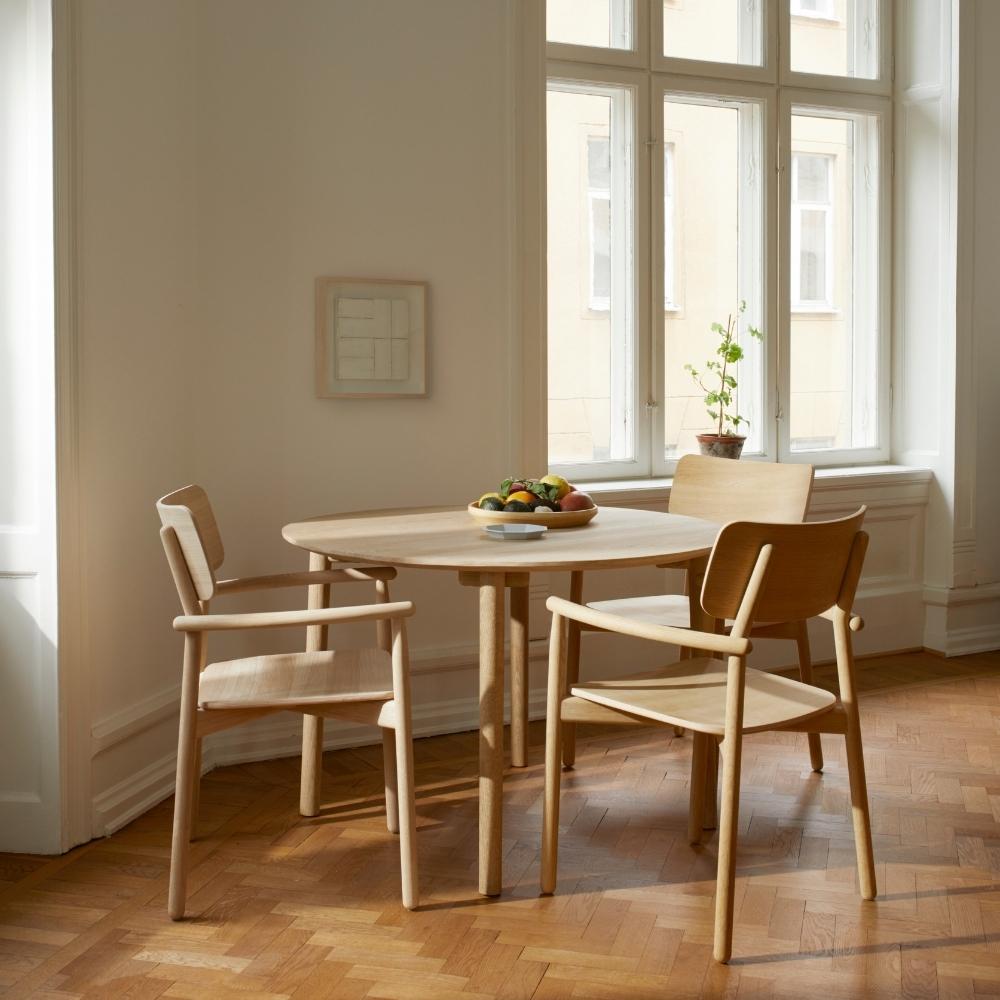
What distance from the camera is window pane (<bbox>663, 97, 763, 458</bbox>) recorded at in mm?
4957

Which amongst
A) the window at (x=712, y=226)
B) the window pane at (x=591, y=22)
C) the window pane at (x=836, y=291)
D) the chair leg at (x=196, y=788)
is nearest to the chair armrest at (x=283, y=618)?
the chair leg at (x=196, y=788)

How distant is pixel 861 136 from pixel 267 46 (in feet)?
9.09

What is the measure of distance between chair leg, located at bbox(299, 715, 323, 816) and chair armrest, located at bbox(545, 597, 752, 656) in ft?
3.20

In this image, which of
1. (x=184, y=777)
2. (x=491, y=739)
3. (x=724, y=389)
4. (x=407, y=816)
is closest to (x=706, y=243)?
(x=724, y=389)

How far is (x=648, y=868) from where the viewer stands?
2.95 meters

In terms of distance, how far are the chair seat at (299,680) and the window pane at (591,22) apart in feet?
8.81

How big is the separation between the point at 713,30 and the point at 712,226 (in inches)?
30.5

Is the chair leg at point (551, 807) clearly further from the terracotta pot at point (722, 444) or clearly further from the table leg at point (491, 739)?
the terracotta pot at point (722, 444)

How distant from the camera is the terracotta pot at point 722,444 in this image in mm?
4695

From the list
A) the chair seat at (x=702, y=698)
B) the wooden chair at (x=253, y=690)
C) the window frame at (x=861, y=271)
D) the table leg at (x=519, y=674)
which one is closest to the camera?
the chair seat at (x=702, y=698)

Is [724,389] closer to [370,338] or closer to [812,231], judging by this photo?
[812,231]

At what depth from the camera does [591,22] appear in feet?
15.4

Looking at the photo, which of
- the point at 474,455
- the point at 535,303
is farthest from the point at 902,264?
the point at 474,455

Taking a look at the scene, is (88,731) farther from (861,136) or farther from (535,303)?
(861,136)
